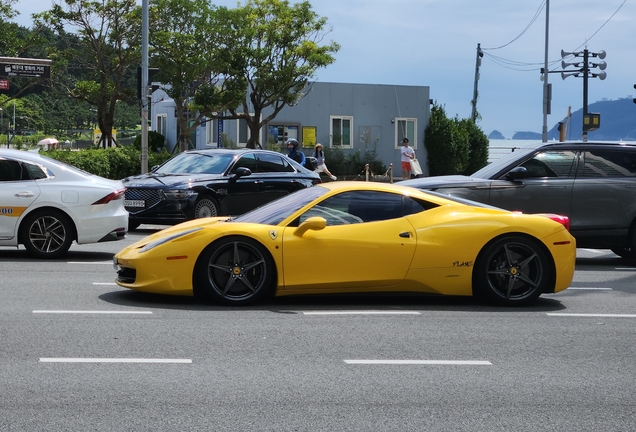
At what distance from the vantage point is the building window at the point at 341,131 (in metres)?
46.1

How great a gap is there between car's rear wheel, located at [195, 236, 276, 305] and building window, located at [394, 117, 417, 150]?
1538 inches

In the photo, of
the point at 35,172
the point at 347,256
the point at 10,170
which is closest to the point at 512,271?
the point at 347,256

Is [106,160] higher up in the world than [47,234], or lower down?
higher up

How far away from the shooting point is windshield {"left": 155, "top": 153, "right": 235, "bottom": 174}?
56.8ft

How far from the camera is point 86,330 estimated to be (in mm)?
7418

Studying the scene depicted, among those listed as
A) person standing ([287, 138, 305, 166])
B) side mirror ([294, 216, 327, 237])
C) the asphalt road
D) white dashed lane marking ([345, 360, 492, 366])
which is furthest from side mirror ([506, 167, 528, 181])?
person standing ([287, 138, 305, 166])

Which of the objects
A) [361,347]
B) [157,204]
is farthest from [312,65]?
[361,347]

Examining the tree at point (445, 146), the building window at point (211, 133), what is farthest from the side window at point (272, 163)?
the building window at point (211, 133)

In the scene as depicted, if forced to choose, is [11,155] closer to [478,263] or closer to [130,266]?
[130,266]

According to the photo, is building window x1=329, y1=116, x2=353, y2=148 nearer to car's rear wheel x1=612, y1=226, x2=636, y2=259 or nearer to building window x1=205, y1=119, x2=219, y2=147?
building window x1=205, y1=119, x2=219, y2=147

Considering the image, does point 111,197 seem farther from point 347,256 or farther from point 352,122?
point 352,122

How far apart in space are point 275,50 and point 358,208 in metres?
33.0

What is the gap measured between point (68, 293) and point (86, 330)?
202cm

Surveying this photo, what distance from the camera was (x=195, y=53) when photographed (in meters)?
39.8
